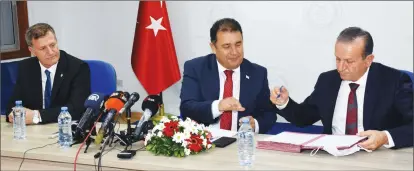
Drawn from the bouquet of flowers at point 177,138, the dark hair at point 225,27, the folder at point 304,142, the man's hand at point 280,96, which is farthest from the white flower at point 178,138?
the dark hair at point 225,27

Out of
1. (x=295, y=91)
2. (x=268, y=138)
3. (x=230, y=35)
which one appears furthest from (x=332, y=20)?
(x=268, y=138)

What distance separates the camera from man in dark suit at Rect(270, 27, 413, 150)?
8.70 feet

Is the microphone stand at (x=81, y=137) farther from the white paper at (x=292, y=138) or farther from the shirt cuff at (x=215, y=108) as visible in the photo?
the white paper at (x=292, y=138)

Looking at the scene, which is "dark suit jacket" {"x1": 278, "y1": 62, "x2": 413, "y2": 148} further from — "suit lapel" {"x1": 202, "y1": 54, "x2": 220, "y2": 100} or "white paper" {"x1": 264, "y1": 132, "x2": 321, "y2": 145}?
"suit lapel" {"x1": 202, "y1": 54, "x2": 220, "y2": 100}

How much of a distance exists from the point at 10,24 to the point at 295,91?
2.50 m

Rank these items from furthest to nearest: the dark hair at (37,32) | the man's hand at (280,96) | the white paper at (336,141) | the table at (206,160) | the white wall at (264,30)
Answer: the white wall at (264,30)
the dark hair at (37,32)
the man's hand at (280,96)
the white paper at (336,141)
the table at (206,160)

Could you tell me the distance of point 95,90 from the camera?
3.59m

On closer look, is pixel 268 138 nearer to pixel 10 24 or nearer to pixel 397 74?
pixel 397 74

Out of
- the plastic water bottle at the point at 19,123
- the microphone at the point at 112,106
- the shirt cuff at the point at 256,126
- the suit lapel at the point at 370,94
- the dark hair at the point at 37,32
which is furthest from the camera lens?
the dark hair at the point at 37,32

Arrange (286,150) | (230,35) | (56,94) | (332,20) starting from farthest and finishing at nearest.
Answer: (332,20)
(56,94)
(230,35)
(286,150)

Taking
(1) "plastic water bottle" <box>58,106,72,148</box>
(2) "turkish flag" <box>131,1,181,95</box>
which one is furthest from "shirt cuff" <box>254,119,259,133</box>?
(2) "turkish flag" <box>131,1,181,95</box>

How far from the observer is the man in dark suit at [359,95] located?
2.65 m

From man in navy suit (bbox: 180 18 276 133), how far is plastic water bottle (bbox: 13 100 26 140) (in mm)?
896

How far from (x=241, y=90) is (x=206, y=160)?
3.06 ft
